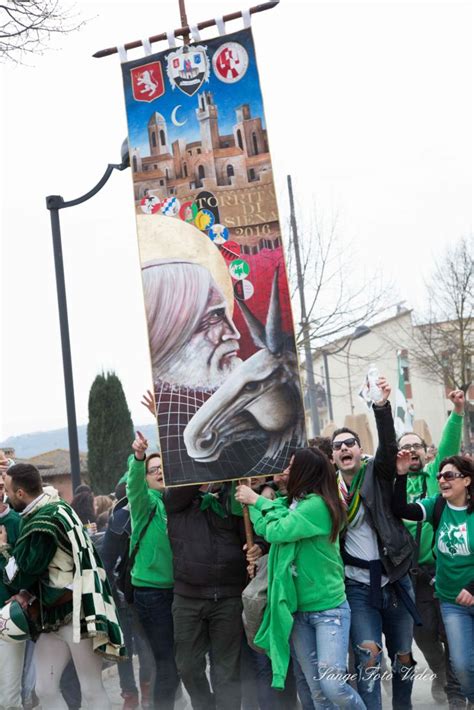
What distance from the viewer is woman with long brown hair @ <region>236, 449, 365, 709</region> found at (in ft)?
21.3

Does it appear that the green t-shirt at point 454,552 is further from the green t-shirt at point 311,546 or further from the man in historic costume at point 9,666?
the man in historic costume at point 9,666

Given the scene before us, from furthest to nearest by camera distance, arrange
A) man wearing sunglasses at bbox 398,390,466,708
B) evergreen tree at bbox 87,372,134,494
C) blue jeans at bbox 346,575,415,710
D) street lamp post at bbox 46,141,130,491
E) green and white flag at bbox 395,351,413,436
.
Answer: evergreen tree at bbox 87,372,134,494 → green and white flag at bbox 395,351,413,436 → street lamp post at bbox 46,141,130,491 → man wearing sunglasses at bbox 398,390,466,708 → blue jeans at bbox 346,575,415,710

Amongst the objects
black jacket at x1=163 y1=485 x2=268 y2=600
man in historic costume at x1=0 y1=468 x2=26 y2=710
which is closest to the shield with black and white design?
black jacket at x1=163 y1=485 x2=268 y2=600

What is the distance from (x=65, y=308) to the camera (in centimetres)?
1163

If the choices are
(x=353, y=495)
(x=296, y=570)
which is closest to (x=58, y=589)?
(x=296, y=570)

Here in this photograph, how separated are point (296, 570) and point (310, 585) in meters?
0.12

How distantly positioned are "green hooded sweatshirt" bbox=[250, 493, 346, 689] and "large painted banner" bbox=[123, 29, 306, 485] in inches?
38.5

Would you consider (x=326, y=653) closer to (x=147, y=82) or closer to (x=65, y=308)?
(x=147, y=82)

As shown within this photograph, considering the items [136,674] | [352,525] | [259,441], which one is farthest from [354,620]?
[136,674]

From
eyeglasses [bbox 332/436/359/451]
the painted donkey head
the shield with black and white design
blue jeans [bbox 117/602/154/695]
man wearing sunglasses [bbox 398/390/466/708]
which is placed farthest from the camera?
blue jeans [bbox 117/602/154/695]

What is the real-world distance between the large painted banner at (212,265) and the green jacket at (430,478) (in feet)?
3.73

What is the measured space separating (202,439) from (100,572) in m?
1.22

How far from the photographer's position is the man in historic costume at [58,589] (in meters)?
6.70

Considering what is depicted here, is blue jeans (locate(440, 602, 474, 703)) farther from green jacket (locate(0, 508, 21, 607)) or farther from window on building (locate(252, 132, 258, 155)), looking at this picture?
window on building (locate(252, 132, 258, 155))
